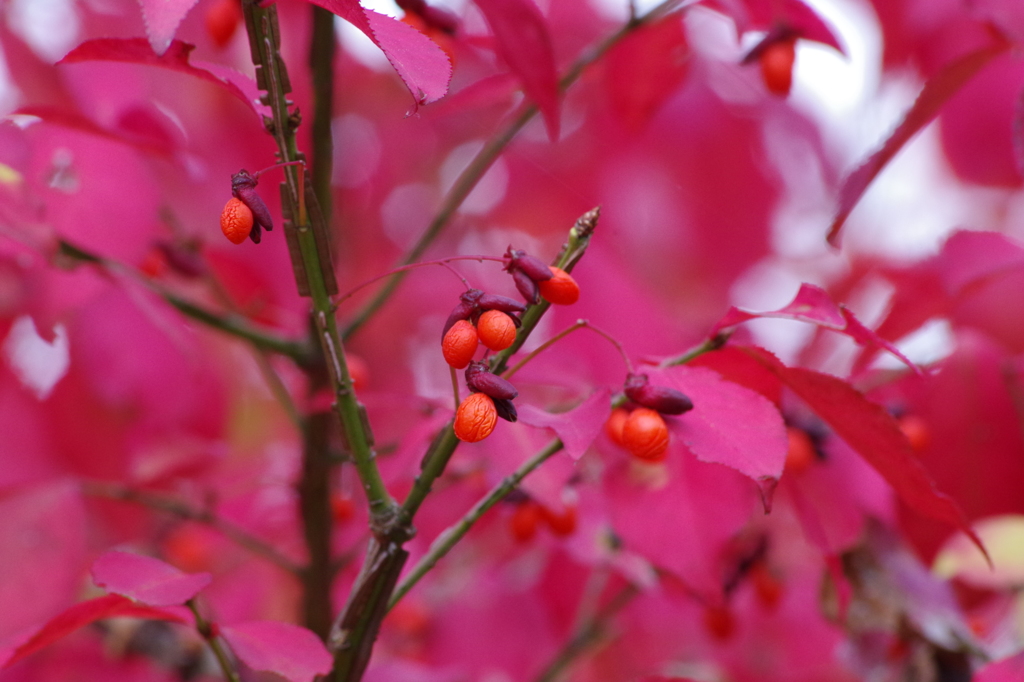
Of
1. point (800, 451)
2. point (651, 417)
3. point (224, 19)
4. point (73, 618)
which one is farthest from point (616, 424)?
point (224, 19)

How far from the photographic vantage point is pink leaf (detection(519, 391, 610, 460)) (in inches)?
18.1

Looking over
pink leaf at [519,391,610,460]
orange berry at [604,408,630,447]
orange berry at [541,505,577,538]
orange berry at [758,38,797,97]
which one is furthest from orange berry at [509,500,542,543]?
orange berry at [758,38,797,97]

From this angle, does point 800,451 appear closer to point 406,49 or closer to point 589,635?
point 589,635

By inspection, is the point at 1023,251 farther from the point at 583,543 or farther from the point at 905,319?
the point at 583,543

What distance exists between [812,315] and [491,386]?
213 mm

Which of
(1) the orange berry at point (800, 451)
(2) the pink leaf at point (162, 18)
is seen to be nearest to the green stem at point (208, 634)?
(2) the pink leaf at point (162, 18)

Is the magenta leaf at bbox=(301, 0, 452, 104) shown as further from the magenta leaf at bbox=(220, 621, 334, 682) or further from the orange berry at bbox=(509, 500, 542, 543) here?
the orange berry at bbox=(509, 500, 542, 543)

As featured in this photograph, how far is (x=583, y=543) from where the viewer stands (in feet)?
2.86

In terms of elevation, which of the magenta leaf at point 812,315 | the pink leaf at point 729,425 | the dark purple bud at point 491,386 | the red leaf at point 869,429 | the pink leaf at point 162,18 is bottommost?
the red leaf at point 869,429

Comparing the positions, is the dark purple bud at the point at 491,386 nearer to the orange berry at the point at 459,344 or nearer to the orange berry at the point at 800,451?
the orange berry at the point at 459,344

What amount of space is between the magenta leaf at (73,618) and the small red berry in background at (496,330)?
26 centimetres

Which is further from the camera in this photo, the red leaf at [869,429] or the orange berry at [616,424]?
the orange berry at [616,424]

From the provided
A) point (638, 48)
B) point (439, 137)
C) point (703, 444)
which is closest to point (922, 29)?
point (638, 48)

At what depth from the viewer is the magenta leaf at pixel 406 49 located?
15.2 inches
